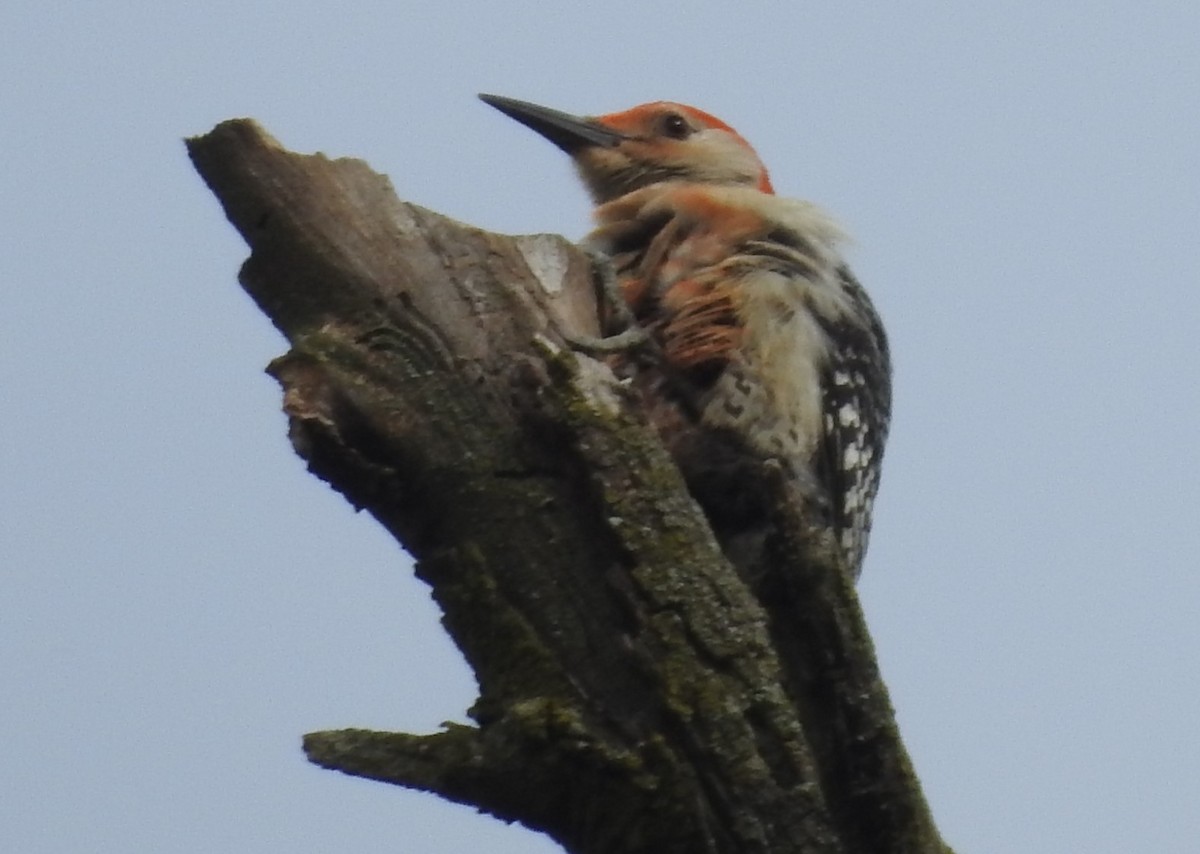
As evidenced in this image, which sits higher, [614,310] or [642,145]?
[642,145]

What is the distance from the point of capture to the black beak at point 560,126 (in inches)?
213

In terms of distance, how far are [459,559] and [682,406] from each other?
3.66 ft

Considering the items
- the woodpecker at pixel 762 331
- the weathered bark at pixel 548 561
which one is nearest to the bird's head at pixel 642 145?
the woodpecker at pixel 762 331

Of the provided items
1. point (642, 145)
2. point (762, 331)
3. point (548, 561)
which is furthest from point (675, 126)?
point (548, 561)

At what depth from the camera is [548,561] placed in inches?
110

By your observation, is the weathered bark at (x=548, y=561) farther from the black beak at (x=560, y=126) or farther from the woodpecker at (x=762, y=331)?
the black beak at (x=560, y=126)

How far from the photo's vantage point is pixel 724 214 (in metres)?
4.23

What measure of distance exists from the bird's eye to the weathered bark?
82.9 inches

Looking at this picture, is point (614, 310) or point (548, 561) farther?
point (614, 310)

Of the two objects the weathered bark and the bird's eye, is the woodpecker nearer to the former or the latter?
the weathered bark

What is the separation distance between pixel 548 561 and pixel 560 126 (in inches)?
A: 115

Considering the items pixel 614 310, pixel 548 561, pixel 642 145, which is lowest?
pixel 548 561

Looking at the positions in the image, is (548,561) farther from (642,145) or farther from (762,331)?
(642,145)

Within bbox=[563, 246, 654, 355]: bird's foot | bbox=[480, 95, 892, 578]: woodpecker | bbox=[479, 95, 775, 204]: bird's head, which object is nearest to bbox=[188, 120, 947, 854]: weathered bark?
bbox=[563, 246, 654, 355]: bird's foot
